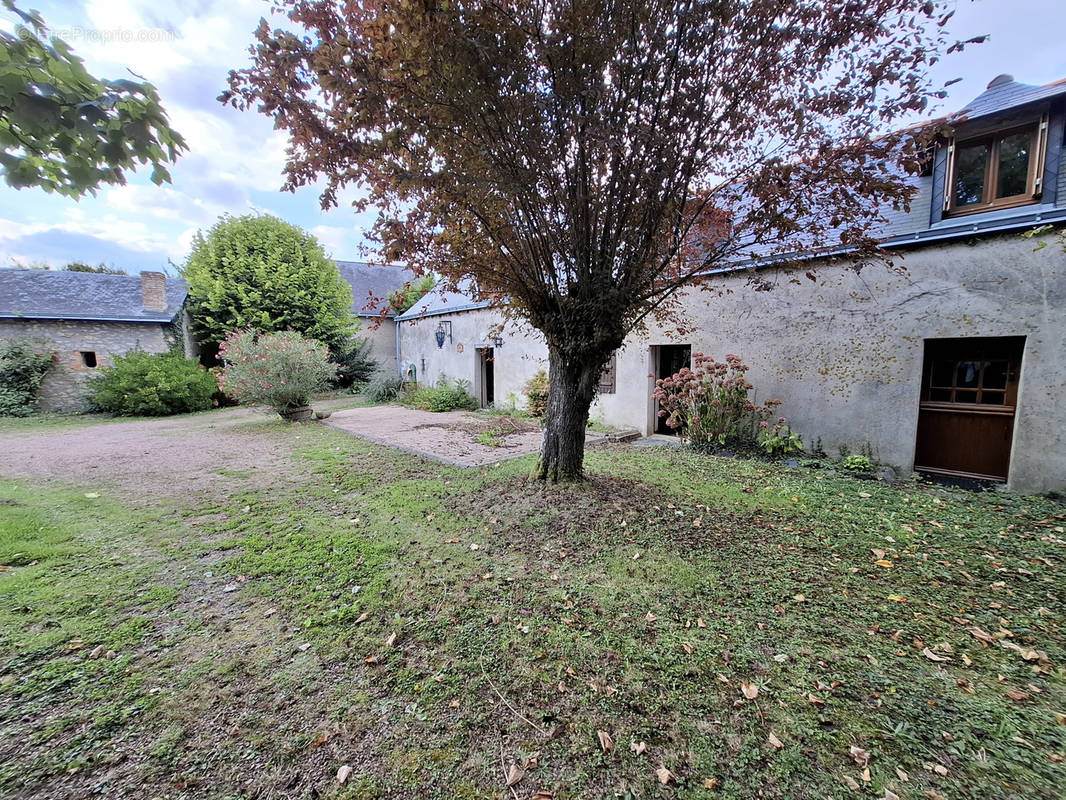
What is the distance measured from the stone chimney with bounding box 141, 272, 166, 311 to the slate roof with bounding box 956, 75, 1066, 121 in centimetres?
1941

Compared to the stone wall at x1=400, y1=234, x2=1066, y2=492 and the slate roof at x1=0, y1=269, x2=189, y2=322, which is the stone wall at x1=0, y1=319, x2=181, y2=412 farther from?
the stone wall at x1=400, y1=234, x2=1066, y2=492

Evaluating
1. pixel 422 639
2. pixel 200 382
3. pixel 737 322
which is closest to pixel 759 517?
pixel 422 639

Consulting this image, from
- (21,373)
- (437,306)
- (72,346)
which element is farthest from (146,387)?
(437,306)

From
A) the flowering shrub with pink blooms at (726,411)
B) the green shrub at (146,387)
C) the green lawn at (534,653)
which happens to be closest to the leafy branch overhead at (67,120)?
the green lawn at (534,653)

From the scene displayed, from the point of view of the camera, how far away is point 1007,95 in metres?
4.75

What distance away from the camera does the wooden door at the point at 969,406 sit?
4.85 meters

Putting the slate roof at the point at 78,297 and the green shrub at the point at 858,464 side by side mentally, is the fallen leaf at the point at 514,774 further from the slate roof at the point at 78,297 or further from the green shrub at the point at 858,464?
the slate roof at the point at 78,297

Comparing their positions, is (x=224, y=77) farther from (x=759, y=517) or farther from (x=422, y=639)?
(x=759, y=517)

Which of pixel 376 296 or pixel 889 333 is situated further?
pixel 376 296

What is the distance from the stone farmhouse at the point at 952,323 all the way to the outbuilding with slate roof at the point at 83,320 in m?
14.1

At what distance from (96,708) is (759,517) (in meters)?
4.49

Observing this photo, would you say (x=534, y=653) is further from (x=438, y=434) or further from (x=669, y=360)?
(x=669, y=360)

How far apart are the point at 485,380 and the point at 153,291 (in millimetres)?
11718

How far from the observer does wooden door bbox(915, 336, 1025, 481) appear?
15.9 feet
